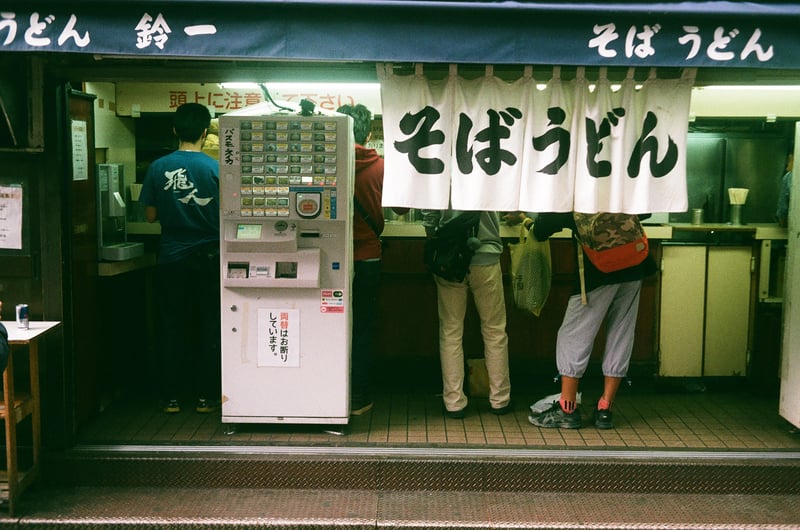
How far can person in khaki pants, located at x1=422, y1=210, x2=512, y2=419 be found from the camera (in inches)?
258

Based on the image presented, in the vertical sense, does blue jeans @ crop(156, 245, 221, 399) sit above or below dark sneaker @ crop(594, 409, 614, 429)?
above

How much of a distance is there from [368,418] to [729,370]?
139 inches

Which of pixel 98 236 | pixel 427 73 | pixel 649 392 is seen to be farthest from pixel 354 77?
pixel 649 392

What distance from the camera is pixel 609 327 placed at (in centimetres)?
642

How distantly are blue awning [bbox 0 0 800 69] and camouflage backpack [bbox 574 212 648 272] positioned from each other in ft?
5.01

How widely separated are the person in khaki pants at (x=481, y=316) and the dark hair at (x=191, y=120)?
6.48ft

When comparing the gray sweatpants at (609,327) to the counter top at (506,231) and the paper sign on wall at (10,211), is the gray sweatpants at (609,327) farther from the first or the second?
the paper sign on wall at (10,211)

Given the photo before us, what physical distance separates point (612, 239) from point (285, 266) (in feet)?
8.12

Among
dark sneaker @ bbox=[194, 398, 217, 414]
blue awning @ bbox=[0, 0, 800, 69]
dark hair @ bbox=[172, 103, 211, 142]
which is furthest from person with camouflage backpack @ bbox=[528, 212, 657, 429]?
dark hair @ bbox=[172, 103, 211, 142]

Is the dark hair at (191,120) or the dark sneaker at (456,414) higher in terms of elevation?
the dark hair at (191,120)

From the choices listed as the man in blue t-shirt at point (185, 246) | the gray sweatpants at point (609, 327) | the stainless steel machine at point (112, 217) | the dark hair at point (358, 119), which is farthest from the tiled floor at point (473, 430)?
the dark hair at point (358, 119)

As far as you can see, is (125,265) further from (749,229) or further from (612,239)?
(749,229)

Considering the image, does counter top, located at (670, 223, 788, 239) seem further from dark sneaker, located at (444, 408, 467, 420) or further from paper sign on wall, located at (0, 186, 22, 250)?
paper sign on wall, located at (0, 186, 22, 250)

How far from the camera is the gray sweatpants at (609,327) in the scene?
6.29 meters
